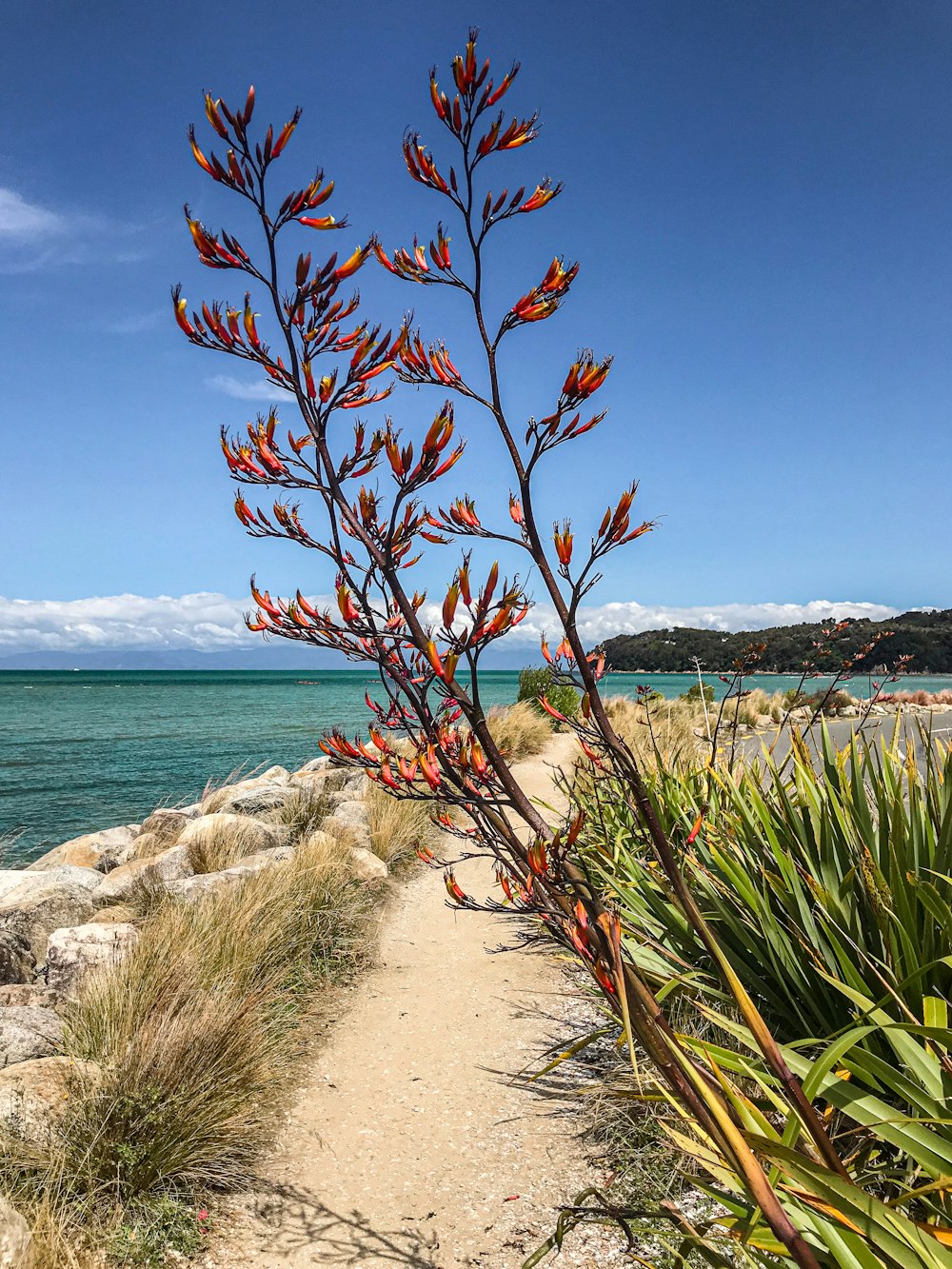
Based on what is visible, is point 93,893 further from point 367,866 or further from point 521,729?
point 521,729

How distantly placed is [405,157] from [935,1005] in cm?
247

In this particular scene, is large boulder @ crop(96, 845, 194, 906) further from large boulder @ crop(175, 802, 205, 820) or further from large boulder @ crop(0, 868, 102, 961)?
large boulder @ crop(175, 802, 205, 820)

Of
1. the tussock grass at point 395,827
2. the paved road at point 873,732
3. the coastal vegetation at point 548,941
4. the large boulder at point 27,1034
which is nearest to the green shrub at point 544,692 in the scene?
the paved road at point 873,732

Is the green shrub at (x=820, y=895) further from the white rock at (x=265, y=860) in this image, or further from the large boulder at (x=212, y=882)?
the white rock at (x=265, y=860)

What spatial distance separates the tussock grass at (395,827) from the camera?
26.3ft

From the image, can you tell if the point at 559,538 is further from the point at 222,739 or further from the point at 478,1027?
the point at 222,739

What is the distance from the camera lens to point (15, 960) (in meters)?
5.26

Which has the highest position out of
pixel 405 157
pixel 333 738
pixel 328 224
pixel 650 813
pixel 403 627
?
pixel 405 157

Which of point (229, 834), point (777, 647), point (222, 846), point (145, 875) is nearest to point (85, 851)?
point (229, 834)

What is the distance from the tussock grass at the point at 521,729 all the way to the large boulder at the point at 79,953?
8113 mm

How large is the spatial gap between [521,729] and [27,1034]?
426 inches

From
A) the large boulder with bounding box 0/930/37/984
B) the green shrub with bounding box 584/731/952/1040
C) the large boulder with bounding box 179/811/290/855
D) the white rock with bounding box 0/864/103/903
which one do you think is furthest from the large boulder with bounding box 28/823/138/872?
the green shrub with bounding box 584/731/952/1040

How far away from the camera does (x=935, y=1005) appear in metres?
1.94

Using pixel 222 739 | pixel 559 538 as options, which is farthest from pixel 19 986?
pixel 222 739
